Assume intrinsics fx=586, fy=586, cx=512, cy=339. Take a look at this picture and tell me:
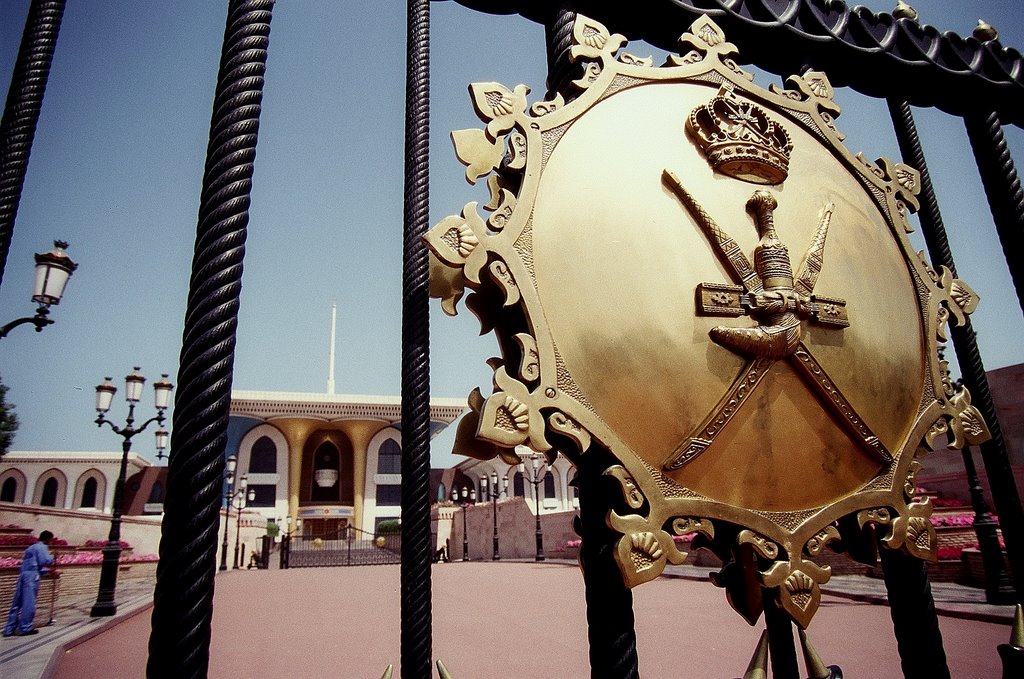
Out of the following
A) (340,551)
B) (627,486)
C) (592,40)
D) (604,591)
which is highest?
(592,40)

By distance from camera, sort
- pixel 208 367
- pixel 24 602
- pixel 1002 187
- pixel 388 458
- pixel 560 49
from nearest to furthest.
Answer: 1. pixel 208 367
2. pixel 560 49
3. pixel 1002 187
4. pixel 24 602
5. pixel 388 458

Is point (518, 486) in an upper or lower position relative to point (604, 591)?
upper

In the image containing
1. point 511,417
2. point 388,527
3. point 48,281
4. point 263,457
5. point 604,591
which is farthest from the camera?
point 263,457

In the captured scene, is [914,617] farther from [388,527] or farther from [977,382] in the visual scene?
[388,527]

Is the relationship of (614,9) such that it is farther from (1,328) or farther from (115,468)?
(115,468)

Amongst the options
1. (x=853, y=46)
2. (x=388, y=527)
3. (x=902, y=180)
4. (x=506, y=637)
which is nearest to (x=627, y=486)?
(x=902, y=180)

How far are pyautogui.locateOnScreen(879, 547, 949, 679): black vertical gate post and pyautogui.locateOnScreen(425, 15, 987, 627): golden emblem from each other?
5.1 inches

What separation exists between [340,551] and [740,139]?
2777 centimetres

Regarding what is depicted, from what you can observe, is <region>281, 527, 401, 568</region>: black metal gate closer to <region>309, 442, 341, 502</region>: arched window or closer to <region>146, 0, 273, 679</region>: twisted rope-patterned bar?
<region>309, 442, 341, 502</region>: arched window

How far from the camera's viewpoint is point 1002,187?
207 centimetres

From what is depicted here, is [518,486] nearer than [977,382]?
No

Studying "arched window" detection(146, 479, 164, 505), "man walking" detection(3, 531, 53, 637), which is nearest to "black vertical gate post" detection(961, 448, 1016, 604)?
"man walking" detection(3, 531, 53, 637)

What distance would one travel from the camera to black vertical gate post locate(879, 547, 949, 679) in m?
1.43

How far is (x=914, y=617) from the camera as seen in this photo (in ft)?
4.78
